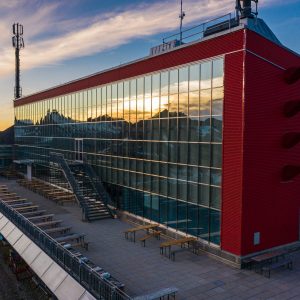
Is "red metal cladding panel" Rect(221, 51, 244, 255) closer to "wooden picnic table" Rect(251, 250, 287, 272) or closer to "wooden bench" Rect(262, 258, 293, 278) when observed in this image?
"wooden picnic table" Rect(251, 250, 287, 272)

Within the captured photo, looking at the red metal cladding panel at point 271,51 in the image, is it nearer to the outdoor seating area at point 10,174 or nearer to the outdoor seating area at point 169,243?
the outdoor seating area at point 169,243

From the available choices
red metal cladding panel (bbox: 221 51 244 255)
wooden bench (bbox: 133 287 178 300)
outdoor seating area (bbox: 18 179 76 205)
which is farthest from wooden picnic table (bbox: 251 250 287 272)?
outdoor seating area (bbox: 18 179 76 205)

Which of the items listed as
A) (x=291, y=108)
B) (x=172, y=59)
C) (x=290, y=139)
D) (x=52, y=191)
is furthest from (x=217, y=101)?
(x=52, y=191)

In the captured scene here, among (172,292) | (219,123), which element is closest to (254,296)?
(172,292)

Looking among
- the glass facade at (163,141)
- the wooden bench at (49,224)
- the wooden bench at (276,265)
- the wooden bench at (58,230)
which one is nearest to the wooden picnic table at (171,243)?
the glass facade at (163,141)

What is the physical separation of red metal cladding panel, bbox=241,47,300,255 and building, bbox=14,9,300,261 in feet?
0.16

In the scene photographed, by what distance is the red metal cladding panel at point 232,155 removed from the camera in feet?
57.1

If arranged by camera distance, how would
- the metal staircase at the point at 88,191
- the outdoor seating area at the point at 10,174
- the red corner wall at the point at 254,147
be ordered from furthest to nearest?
the outdoor seating area at the point at 10,174
the metal staircase at the point at 88,191
the red corner wall at the point at 254,147

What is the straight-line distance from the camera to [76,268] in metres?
14.3

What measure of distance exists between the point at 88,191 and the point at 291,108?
17.3 meters

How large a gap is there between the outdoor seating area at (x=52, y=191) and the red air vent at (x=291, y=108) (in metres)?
20.5

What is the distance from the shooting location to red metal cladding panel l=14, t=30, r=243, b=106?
709 inches

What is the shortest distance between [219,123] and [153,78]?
681cm

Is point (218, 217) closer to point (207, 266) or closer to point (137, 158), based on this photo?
point (207, 266)
